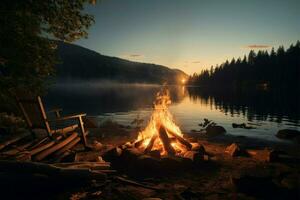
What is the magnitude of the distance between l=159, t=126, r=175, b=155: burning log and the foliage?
18.7 ft

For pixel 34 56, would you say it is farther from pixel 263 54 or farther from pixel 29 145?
pixel 263 54

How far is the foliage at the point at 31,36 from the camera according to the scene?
8.66 meters

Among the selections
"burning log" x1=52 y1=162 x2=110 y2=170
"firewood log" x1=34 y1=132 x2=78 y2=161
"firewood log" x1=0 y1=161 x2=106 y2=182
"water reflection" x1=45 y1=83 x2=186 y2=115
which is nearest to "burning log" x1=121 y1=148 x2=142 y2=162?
"burning log" x1=52 y1=162 x2=110 y2=170

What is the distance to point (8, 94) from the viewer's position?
34.9 feet

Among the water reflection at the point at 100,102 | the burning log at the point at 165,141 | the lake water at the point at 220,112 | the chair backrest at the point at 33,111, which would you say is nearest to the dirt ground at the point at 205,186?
the burning log at the point at 165,141

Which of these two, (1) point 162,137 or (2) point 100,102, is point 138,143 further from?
(2) point 100,102

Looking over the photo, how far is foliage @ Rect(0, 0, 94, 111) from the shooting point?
866 cm

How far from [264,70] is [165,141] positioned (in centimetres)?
12072

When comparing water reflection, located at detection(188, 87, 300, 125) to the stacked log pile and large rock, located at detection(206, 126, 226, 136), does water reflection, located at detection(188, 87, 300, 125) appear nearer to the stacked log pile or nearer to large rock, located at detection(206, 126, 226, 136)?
large rock, located at detection(206, 126, 226, 136)

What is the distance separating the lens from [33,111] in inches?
430

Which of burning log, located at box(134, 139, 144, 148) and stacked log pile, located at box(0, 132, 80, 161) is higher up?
stacked log pile, located at box(0, 132, 80, 161)

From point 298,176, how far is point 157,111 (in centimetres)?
685

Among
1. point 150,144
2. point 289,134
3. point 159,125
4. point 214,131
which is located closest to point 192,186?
point 150,144

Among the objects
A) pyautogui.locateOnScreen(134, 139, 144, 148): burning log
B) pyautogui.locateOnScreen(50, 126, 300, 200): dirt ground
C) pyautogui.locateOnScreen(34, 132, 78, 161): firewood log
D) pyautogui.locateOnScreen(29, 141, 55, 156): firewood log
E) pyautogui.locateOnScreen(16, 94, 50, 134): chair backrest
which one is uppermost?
pyautogui.locateOnScreen(16, 94, 50, 134): chair backrest
